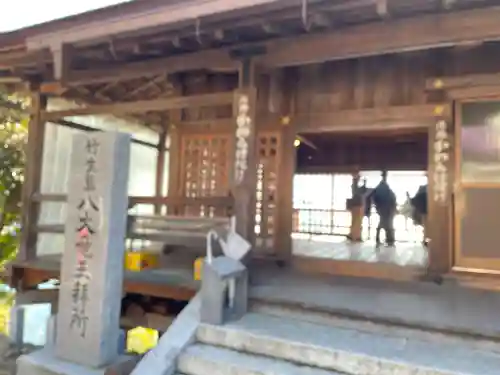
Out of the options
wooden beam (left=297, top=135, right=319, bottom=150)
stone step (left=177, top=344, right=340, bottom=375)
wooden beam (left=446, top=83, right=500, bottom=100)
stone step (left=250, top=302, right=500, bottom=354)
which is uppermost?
wooden beam (left=297, top=135, right=319, bottom=150)

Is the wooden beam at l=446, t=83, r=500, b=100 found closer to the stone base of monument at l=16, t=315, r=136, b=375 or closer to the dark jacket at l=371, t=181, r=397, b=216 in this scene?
the stone base of monument at l=16, t=315, r=136, b=375

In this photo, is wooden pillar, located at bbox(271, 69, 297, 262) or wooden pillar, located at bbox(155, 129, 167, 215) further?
wooden pillar, located at bbox(155, 129, 167, 215)

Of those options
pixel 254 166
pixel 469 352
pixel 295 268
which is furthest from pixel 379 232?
pixel 469 352

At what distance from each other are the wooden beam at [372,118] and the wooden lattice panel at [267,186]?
21.7 inches

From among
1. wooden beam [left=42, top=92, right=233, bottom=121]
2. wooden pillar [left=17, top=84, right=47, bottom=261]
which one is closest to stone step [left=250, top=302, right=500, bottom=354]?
wooden beam [left=42, top=92, right=233, bottom=121]

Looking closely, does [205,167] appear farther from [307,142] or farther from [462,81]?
[462,81]

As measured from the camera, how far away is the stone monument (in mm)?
4156

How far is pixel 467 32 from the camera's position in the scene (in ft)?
14.3

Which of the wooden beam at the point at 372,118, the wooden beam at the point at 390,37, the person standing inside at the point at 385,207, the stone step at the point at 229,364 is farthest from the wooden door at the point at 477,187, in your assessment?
the person standing inside at the point at 385,207

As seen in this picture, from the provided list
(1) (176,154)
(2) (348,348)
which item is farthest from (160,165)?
(2) (348,348)

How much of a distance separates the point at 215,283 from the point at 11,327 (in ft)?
13.6

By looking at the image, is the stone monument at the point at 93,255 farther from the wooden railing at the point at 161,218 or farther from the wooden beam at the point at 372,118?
the wooden beam at the point at 372,118

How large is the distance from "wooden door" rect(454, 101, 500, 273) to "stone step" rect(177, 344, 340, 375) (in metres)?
3.07

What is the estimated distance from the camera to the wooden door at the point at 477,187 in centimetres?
538
